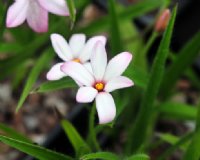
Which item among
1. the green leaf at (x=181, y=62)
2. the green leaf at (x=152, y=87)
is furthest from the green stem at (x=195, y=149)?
the green leaf at (x=181, y=62)

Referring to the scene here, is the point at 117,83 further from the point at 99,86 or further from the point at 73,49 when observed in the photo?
the point at 73,49

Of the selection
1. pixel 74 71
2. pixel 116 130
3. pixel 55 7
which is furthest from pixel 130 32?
pixel 74 71

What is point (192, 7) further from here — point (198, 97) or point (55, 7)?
point (55, 7)

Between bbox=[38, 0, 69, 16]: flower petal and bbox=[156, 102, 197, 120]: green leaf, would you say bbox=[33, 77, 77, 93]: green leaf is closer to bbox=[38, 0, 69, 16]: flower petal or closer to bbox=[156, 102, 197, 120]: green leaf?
bbox=[38, 0, 69, 16]: flower petal

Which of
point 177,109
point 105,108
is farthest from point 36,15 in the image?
point 177,109

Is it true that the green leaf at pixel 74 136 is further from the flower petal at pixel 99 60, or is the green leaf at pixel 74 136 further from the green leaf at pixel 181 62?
the green leaf at pixel 181 62
